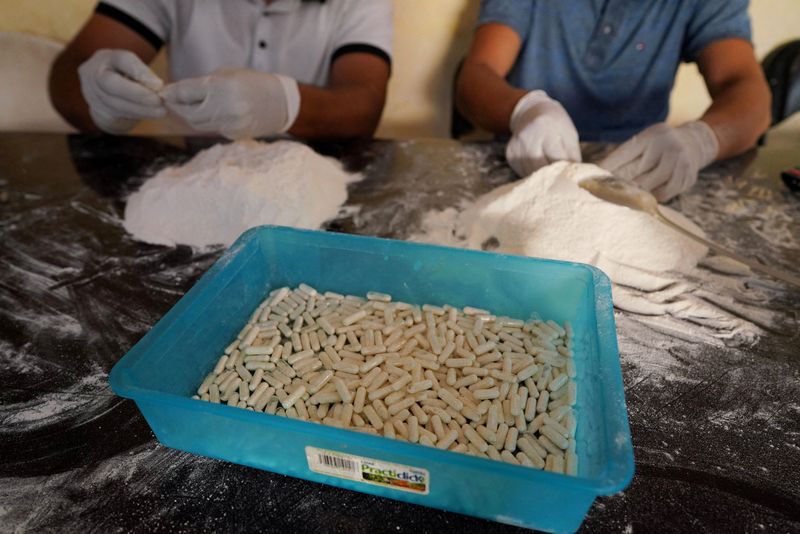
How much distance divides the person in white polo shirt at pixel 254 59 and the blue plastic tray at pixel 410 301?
0.56 m

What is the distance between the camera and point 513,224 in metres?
0.85

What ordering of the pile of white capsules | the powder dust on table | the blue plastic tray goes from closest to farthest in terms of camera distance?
the blue plastic tray
the pile of white capsules
the powder dust on table

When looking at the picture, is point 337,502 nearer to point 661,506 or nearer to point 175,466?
point 175,466

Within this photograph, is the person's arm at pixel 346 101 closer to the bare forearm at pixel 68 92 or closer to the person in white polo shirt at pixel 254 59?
the person in white polo shirt at pixel 254 59

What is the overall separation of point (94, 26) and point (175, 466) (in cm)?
134

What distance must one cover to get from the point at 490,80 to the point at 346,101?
15.7 inches

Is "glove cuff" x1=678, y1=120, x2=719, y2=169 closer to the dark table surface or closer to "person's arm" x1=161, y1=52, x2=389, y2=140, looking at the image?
the dark table surface

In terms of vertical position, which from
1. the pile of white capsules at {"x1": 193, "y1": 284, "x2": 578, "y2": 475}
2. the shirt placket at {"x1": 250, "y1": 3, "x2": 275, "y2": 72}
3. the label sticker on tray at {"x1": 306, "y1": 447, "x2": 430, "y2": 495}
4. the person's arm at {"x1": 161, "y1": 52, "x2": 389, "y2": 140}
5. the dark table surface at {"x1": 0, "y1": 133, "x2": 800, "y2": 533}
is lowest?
the dark table surface at {"x1": 0, "y1": 133, "x2": 800, "y2": 533}

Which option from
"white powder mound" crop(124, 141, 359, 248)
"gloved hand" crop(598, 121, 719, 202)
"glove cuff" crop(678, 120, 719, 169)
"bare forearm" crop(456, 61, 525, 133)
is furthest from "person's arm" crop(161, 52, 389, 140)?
"glove cuff" crop(678, 120, 719, 169)

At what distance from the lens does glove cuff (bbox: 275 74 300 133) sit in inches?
45.5

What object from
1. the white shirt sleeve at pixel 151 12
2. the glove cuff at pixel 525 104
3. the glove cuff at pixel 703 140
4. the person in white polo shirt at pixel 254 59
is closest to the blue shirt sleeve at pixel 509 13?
the person in white polo shirt at pixel 254 59

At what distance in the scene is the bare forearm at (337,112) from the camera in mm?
1254

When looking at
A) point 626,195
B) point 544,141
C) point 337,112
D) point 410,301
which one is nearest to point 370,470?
point 410,301

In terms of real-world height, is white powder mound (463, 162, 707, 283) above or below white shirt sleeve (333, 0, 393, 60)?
below
